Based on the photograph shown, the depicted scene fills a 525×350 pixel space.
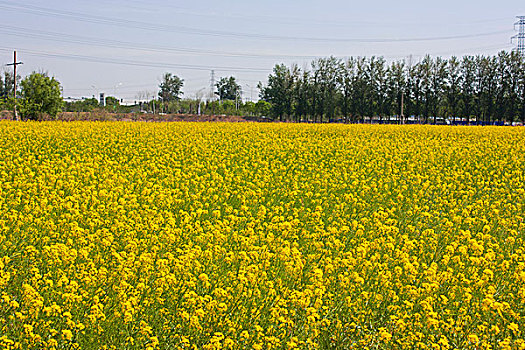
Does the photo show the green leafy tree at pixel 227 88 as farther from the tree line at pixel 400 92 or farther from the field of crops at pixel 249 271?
the field of crops at pixel 249 271

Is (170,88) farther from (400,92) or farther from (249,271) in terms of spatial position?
(249,271)

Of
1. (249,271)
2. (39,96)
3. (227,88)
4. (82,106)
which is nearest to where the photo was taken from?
(249,271)

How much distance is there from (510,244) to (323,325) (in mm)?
4076

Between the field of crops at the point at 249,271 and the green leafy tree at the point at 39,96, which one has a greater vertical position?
the green leafy tree at the point at 39,96

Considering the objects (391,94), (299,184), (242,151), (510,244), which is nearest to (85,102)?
(391,94)

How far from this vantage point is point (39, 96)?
3844 cm

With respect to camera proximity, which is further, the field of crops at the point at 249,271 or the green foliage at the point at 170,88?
the green foliage at the point at 170,88

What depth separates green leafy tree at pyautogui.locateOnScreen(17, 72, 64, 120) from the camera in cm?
3828

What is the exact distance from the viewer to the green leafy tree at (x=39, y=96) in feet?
126

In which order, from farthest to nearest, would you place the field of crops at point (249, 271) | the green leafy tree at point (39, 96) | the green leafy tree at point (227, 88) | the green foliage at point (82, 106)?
the green leafy tree at point (227, 88) → the green foliage at point (82, 106) → the green leafy tree at point (39, 96) → the field of crops at point (249, 271)

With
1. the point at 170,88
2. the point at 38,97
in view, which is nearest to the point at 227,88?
the point at 170,88

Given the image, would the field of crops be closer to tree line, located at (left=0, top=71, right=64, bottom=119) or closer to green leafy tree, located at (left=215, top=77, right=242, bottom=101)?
tree line, located at (left=0, top=71, right=64, bottom=119)

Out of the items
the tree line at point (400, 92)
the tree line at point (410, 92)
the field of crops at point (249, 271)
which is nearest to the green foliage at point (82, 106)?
the tree line at point (400, 92)

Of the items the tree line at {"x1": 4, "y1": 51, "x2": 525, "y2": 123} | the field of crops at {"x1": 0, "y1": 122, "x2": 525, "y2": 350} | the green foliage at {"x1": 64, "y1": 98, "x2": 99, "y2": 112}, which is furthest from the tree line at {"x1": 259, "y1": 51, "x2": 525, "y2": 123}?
the field of crops at {"x1": 0, "y1": 122, "x2": 525, "y2": 350}
